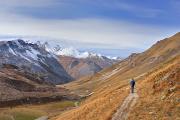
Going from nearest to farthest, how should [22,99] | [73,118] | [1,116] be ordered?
[73,118] → [1,116] → [22,99]

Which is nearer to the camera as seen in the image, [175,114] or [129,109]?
[175,114]

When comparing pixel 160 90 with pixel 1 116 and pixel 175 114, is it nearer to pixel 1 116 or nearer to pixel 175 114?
pixel 175 114

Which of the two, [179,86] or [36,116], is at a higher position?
[179,86]

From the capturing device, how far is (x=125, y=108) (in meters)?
62.2

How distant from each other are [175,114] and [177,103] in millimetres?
3171

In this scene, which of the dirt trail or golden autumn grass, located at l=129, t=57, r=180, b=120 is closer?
golden autumn grass, located at l=129, t=57, r=180, b=120

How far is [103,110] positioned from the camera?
67875mm

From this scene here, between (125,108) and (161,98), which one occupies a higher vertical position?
(161,98)

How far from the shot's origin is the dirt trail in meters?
60.1

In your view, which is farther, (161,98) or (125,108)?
(125,108)

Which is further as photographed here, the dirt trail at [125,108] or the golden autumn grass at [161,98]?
the dirt trail at [125,108]

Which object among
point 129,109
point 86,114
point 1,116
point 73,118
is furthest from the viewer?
point 1,116

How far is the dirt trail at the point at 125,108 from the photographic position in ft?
197

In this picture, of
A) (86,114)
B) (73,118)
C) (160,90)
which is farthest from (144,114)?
(73,118)
